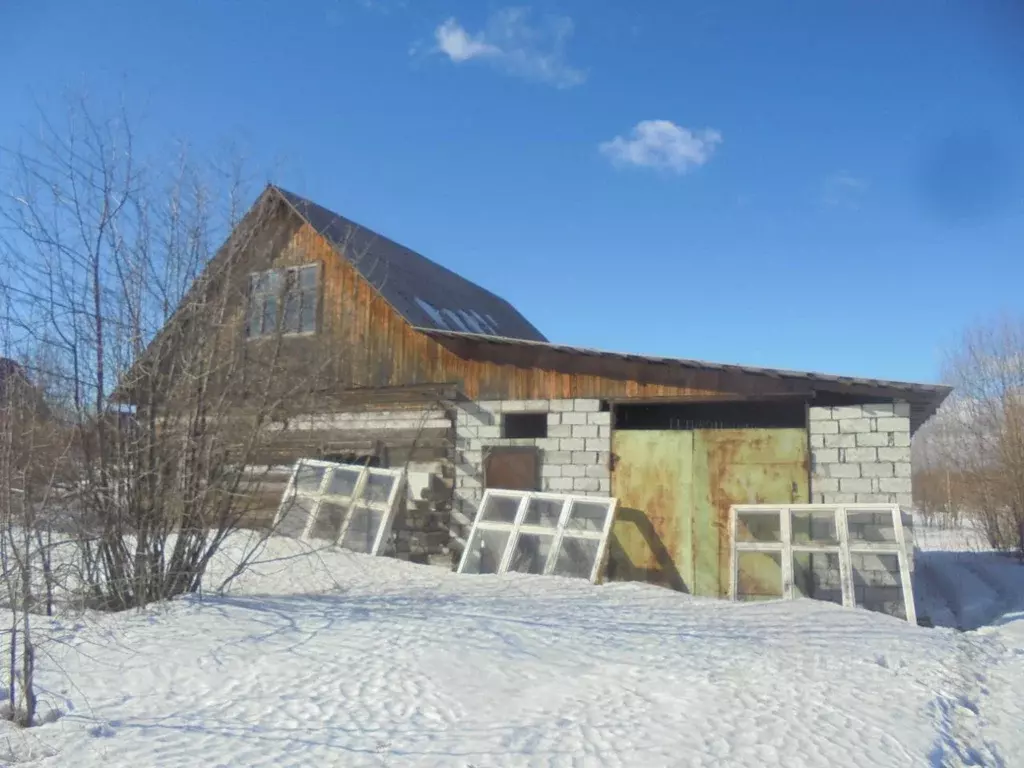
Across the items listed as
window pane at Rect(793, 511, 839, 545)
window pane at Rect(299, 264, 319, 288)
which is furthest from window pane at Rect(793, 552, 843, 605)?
window pane at Rect(299, 264, 319, 288)

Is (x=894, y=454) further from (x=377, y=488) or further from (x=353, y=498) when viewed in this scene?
(x=353, y=498)

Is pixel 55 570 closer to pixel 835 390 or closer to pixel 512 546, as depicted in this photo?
pixel 512 546

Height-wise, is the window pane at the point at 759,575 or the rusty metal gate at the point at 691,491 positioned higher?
the rusty metal gate at the point at 691,491

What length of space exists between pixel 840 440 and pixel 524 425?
453 centimetres

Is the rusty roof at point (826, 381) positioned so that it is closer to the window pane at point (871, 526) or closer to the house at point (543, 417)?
the house at point (543, 417)

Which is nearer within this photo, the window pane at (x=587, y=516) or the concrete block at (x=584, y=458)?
the window pane at (x=587, y=516)

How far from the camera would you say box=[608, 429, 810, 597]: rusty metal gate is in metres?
10.5

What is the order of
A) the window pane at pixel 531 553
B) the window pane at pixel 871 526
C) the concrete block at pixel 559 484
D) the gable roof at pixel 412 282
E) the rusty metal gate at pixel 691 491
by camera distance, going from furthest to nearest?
the gable roof at pixel 412 282 < the concrete block at pixel 559 484 < the window pane at pixel 531 553 < the rusty metal gate at pixel 691 491 < the window pane at pixel 871 526

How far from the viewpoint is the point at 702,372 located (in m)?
10.9

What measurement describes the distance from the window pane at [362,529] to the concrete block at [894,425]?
695 centimetres

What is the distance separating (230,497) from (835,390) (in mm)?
7209

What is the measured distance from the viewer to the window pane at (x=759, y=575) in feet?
33.4

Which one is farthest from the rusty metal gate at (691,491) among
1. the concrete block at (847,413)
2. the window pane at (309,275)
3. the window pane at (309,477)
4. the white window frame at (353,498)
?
the window pane at (309,275)

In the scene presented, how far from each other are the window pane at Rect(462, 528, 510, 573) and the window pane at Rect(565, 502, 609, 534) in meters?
0.94
